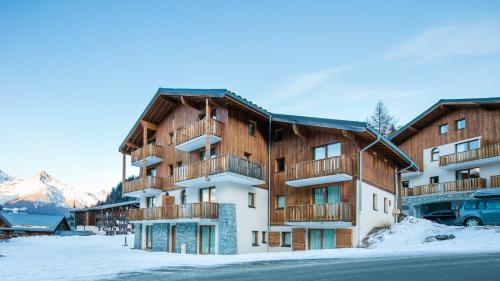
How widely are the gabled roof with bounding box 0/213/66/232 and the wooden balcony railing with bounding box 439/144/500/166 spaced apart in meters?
55.8

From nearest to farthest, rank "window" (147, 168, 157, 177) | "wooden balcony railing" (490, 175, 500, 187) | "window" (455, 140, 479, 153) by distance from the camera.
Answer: "wooden balcony railing" (490, 175, 500, 187), "window" (455, 140, 479, 153), "window" (147, 168, 157, 177)

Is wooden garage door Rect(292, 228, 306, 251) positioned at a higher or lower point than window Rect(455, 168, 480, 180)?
lower

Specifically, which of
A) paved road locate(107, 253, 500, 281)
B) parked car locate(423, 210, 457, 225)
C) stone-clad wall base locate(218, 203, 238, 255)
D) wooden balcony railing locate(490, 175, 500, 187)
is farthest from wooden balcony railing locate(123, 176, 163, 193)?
wooden balcony railing locate(490, 175, 500, 187)

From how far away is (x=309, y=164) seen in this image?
85.8 feet

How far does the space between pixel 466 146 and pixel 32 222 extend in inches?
2422

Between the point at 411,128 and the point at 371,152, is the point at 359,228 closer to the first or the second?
the point at 371,152

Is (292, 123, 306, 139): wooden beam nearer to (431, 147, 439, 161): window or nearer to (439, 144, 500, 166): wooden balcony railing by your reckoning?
(439, 144, 500, 166): wooden balcony railing

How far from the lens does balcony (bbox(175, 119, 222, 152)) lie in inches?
1076

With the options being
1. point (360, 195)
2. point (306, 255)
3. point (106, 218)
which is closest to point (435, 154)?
point (360, 195)

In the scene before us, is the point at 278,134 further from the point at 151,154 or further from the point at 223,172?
the point at 151,154

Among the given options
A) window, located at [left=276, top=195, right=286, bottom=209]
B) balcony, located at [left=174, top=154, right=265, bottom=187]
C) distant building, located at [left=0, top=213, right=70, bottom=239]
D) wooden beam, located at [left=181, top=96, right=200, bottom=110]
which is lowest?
distant building, located at [left=0, top=213, right=70, bottom=239]

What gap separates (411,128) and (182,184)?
21.6 m

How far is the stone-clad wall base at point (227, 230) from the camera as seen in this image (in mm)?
26047

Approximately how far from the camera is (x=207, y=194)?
28562 millimetres
